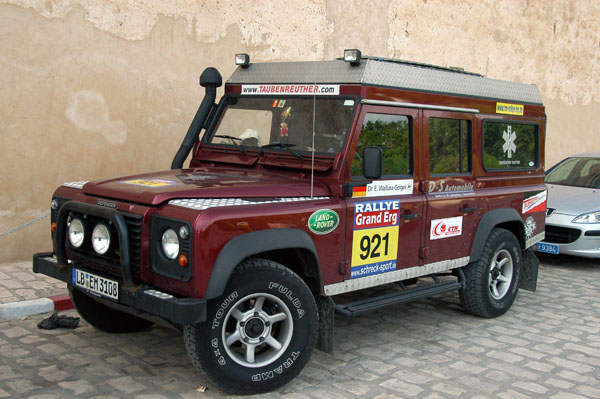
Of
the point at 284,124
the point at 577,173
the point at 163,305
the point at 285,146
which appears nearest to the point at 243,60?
the point at 284,124

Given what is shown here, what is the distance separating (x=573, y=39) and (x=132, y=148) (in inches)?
468

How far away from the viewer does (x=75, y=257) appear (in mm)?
4398

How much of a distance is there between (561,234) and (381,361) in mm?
4835

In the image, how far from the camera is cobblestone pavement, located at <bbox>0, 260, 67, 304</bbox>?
5.94m

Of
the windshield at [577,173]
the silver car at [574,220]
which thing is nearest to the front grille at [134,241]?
the silver car at [574,220]

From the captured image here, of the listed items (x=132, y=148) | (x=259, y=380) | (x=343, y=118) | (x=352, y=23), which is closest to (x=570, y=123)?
(x=352, y=23)

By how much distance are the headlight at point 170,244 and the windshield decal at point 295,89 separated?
1689 mm

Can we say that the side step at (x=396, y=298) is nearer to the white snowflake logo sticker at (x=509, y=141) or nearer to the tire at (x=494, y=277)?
the tire at (x=494, y=277)

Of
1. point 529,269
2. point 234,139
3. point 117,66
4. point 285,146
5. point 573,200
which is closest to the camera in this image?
point 285,146

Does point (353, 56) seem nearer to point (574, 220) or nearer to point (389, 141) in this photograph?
point (389, 141)

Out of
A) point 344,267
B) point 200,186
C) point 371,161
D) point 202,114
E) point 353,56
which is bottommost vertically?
point 344,267

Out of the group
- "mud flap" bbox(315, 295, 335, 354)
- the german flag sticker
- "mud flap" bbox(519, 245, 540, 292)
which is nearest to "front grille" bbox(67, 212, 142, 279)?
"mud flap" bbox(315, 295, 335, 354)

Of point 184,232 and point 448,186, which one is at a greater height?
point 448,186

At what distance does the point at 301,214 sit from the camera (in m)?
4.25
